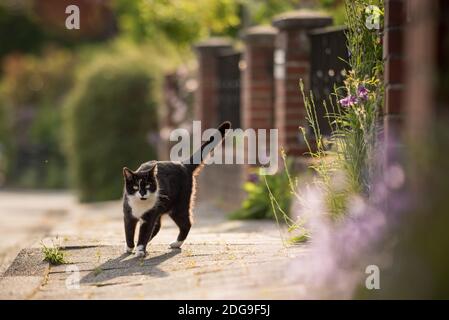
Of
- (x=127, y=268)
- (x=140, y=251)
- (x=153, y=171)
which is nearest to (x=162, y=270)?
(x=127, y=268)

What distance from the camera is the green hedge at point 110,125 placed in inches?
642

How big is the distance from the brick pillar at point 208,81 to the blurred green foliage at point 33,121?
37.6 feet

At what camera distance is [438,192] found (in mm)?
3875

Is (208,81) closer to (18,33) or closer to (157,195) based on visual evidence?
(157,195)

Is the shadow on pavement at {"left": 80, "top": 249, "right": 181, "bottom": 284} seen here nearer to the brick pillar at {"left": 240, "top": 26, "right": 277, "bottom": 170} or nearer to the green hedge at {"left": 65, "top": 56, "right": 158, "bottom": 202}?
the brick pillar at {"left": 240, "top": 26, "right": 277, "bottom": 170}

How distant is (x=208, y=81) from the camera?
13422 mm

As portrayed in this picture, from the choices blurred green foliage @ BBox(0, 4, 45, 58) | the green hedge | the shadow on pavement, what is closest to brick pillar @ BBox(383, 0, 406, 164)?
the shadow on pavement

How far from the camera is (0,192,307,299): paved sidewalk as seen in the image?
474 centimetres

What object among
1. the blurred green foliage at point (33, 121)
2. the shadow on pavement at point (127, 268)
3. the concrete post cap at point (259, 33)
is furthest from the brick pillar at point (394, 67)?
the blurred green foliage at point (33, 121)

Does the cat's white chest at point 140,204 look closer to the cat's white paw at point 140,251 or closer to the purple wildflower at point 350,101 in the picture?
the cat's white paw at point 140,251

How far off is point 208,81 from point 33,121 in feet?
46.9

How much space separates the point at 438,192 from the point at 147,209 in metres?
2.91

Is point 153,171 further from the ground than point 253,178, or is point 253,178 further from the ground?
point 153,171
